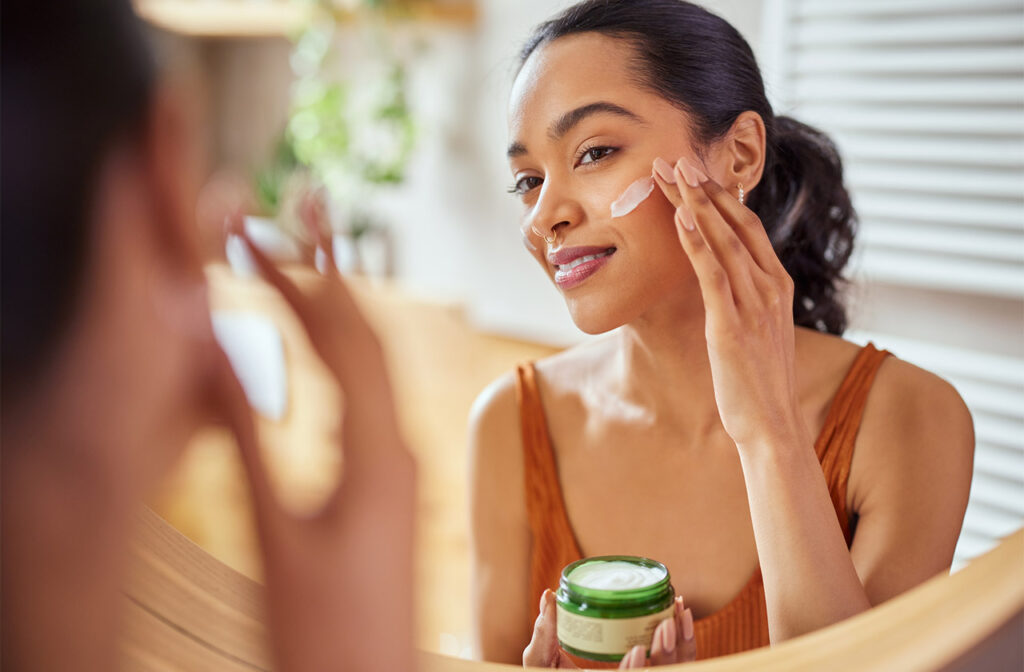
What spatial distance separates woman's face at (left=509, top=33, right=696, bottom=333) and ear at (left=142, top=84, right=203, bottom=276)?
42cm

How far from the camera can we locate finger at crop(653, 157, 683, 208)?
628 millimetres

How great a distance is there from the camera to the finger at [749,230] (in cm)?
59

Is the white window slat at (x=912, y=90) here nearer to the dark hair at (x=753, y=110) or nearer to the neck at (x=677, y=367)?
the dark hair at (x=753, y=110)

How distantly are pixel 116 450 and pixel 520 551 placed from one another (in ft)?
2.04

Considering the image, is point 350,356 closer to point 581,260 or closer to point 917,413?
point 581,260

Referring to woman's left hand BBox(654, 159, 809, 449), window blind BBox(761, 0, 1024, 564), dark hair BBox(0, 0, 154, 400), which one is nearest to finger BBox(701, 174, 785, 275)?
woman's left hand BBox(654, 159, 809, 449)

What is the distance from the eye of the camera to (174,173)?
0.73 feet

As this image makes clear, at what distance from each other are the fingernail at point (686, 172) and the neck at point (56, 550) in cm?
45

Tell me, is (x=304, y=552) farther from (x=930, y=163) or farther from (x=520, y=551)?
(x=930, y=163)

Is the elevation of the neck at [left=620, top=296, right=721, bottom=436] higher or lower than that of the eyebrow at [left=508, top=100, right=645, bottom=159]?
lower

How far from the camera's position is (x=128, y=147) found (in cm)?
22

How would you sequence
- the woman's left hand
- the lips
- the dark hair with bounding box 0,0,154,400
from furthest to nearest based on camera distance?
1. the lips
2. the woman's left hand
3. the dark hair with bounding box 0,0,154,400

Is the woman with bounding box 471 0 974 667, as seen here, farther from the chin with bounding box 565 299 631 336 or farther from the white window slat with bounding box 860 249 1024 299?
the white window slat with bounding box 860 249 1024 299

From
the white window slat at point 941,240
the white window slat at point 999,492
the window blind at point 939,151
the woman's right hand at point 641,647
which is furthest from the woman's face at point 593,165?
the white window slat at point 999,492
